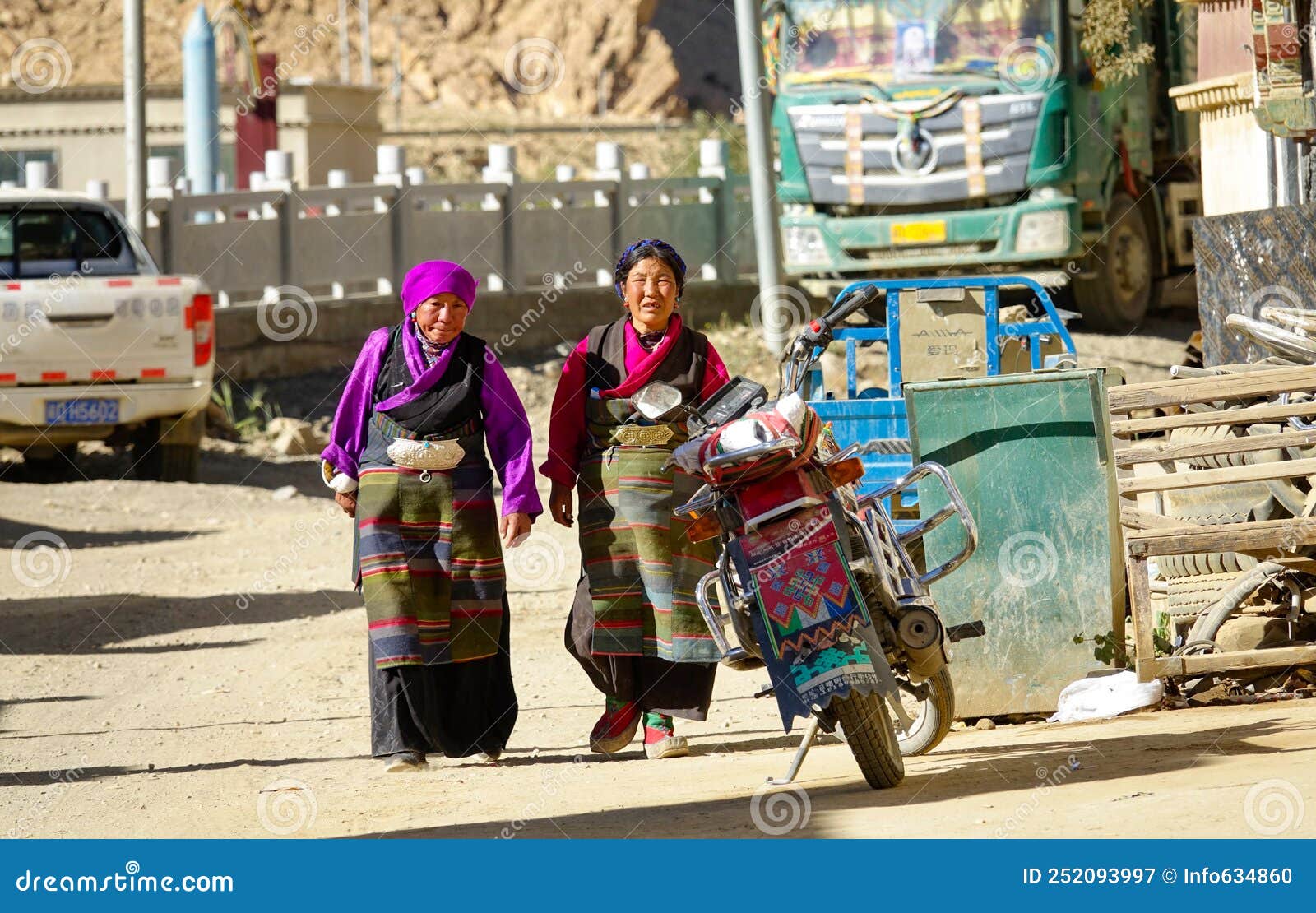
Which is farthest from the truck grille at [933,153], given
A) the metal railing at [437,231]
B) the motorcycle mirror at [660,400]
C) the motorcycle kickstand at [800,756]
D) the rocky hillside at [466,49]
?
the rocky hillside at [466,49]

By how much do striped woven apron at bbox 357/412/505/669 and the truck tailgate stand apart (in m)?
6.42

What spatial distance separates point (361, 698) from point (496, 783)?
1941mm

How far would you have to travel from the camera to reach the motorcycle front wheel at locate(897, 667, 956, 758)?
5234 millimetres

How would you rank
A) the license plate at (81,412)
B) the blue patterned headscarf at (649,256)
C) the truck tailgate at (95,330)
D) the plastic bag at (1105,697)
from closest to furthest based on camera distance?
the blue patterned headscarf at (649,256)
the plastic bag at (1105,697)
the truck tailgate at (95,330)
the license plate at (81,412)

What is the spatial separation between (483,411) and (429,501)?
0.34m

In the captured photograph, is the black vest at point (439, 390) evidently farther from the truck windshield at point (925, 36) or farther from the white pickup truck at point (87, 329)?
the truck windshield at point (925, 36)

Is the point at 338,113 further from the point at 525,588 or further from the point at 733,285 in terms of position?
the point at 525,588

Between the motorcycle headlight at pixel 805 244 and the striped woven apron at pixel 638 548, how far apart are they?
9.87 m

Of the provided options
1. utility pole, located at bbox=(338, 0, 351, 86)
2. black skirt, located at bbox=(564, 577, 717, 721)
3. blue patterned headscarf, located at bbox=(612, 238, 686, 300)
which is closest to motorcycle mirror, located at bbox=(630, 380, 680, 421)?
blue patterned headscarf, located at bbox=(612, 238, 686, 300)

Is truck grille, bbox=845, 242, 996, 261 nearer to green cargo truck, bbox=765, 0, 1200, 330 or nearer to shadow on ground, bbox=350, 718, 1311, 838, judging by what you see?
green cargo truck, bbox=765, 0, 1200, 330

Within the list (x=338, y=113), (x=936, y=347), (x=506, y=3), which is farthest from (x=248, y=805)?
(x=506, y=3)

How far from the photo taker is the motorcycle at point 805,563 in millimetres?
4672

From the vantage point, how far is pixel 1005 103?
48.5 ft

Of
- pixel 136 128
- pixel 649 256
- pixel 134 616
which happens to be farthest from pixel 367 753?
pixel 136 128
